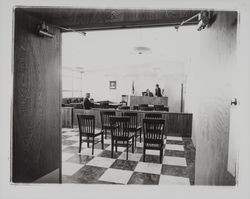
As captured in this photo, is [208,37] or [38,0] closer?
[38,0]

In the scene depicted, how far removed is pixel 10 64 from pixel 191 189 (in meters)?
1.31

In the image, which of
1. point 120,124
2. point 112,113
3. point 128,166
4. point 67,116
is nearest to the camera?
point 128,166

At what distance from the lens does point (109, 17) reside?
6.36ft

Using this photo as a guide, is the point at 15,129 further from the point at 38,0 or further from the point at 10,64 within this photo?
the point at 38,0

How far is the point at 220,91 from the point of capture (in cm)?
161

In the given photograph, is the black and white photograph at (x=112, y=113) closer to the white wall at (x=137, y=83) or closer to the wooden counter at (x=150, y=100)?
the wooden counter at (x=150, y=100)

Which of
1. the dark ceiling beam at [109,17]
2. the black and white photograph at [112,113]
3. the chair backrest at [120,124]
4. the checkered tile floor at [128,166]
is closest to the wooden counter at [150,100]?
the black and white photograph at [112,113]

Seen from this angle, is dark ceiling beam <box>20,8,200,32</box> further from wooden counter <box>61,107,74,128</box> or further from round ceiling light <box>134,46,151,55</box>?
wooden counter <box>61,107,74,128</box>

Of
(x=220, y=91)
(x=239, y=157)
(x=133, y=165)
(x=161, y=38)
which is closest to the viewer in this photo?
(x=239, y=157)

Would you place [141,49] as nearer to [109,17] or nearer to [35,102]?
[109,17]

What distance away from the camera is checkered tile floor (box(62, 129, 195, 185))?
118 inches

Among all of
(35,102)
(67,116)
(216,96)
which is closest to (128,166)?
(35,102)

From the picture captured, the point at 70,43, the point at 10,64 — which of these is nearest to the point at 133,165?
the point at 10,64

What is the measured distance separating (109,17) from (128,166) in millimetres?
2687
